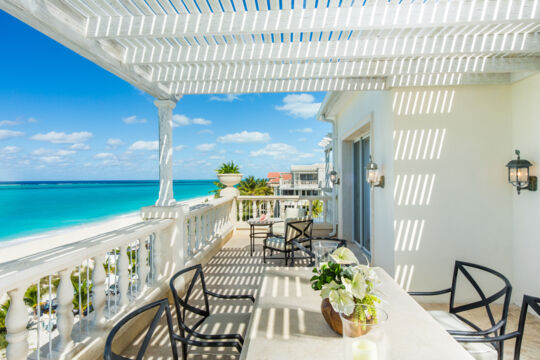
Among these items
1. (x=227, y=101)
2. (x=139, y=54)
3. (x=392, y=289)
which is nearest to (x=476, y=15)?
(x=392, y=289)

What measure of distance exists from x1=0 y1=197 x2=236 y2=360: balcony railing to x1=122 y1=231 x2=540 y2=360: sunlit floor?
39cm

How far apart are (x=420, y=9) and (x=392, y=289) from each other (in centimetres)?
181

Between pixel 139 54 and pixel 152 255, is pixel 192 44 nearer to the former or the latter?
pixel 139 54

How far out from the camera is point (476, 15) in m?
1.82

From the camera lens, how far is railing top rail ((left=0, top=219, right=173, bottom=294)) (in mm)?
1343

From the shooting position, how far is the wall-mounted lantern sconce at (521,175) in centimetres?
280

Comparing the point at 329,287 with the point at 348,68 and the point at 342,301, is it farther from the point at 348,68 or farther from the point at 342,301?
the point at 348,68

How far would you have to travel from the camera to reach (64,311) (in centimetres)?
174

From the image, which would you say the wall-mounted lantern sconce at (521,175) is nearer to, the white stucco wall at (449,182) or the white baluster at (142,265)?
the white stucco wall at (449,182)

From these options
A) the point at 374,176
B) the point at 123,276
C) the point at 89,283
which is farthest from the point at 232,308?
the point at 374,176

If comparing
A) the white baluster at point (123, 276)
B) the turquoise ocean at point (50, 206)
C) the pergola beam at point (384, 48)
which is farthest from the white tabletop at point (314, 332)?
the turquoise ocean at point (50, 206)

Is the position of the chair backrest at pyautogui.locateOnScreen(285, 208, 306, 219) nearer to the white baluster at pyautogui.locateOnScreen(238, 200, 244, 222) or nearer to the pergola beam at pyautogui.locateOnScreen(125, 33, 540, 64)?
the white baluster at pyautogui.locateOnScreen(238, 200, 244, 222)

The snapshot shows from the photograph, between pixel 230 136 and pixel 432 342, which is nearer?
pixel 432 342

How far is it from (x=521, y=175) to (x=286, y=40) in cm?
265
